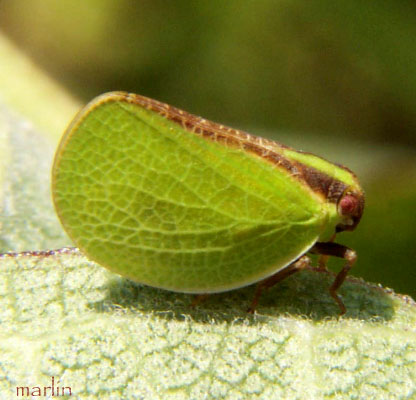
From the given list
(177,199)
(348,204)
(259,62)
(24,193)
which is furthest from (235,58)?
(177,199)

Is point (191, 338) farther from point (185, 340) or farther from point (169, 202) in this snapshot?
point (169, 202)

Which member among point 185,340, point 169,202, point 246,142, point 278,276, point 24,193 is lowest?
point 24,193

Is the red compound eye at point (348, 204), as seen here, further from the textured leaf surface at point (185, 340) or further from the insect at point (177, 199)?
the textured leaf surface at point (185, 340)

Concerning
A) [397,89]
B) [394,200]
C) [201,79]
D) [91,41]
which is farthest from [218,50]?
[394,200]

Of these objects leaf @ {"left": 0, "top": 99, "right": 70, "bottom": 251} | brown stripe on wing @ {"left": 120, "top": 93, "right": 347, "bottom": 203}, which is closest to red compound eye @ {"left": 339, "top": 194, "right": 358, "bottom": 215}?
brown stripe on wing @ {"left": 120, "top": 93, "right": 347, "bottom": 203}

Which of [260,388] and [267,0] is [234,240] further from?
[267,0]

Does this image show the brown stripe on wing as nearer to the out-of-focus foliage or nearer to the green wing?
the green wing
